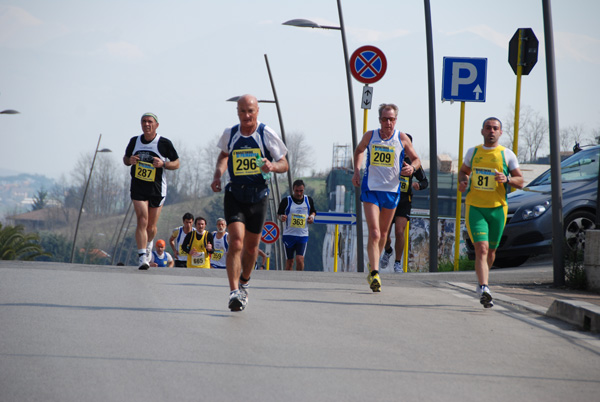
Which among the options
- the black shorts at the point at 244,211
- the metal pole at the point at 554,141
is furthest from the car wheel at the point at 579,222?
the black shorts at the point at 244,211

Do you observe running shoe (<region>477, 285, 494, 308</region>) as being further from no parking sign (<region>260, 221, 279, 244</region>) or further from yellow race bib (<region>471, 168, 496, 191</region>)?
no parking sign (<region>260, 221, 279, 244</region>)

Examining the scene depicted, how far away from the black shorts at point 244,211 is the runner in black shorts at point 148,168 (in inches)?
161

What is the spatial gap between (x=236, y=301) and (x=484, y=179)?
3.17m

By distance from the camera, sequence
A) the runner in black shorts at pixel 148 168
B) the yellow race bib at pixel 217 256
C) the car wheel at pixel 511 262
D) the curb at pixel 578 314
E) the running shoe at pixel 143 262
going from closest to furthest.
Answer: the curb at pixel 578 314 < the runner in black shorts at pixel 148 168 < the running shoe at pixel 143 262 < the car wheel at pixel 511 262 < the yellow race bib at pixel 217 256

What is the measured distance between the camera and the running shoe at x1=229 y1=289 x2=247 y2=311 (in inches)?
331

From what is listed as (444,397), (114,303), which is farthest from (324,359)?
(114,303)

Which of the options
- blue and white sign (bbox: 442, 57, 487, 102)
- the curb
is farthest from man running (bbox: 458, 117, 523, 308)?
blue and white sign (bbox: 442, 57, 487, 102)

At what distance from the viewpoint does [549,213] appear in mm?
15500

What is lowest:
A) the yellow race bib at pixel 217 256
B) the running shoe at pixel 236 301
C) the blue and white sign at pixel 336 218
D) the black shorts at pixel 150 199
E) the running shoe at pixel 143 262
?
the running shoe at pixel 236 301

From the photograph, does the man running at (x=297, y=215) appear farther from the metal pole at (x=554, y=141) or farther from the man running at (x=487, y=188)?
the man running at (x=487, y=188)

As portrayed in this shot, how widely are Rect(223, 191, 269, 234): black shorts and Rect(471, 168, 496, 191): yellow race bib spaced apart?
255cm

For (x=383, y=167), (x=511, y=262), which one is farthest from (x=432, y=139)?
(x=383, y=167)

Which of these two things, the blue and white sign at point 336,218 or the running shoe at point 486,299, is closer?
the running shoe at point 486,299

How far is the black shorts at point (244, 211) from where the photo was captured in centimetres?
859
